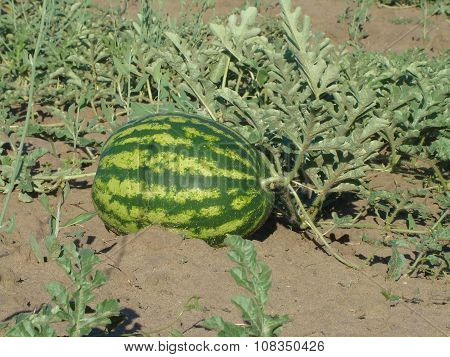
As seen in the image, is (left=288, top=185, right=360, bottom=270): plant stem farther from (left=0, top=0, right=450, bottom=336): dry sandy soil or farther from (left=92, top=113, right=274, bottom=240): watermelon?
(left=92, top=113, right=274, bottom=240): watermelon

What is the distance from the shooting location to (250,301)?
6.88 feet

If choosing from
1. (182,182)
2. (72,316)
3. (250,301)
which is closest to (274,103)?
(182,182)

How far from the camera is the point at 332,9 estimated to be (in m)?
9.28

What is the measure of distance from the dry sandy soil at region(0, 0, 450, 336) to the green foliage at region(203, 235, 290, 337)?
38 centimetres

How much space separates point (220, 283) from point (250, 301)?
0.82 m

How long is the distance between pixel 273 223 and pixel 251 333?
1.58m

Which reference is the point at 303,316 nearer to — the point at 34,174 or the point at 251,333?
the point at 251,333

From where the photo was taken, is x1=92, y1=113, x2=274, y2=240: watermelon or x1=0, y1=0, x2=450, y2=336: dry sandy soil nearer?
x1=0, y1=0, x2=450, y2=336: dry sandy soil

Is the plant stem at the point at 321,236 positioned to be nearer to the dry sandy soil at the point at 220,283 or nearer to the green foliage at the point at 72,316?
the dry sandy soil at the point at 220,283

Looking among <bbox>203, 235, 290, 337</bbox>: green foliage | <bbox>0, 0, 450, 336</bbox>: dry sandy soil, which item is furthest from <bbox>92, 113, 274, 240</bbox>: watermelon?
<bbox>203, 235, 290, 337</bbox>: green foliage

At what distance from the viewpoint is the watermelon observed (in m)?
3.21

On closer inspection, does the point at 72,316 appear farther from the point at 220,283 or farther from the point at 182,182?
the point at 182,182

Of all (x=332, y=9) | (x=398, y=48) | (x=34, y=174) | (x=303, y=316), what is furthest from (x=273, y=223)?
(x=332, y=9)

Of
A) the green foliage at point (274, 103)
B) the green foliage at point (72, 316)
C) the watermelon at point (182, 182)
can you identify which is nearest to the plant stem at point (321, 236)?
the green foliage at point (274, 103)
